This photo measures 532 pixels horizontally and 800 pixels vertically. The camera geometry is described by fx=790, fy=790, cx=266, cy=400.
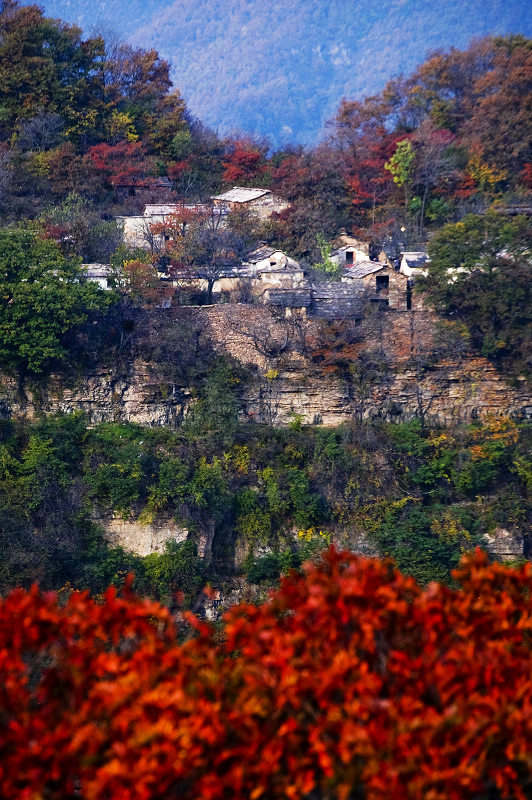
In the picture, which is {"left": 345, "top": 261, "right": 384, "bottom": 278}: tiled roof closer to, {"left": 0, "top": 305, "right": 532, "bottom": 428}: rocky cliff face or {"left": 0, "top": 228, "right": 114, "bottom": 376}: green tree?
{"left": 0, "top": 305, "right": 532, "bottom": 428}: rocky cliff face

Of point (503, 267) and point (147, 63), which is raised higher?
point (147, 63)

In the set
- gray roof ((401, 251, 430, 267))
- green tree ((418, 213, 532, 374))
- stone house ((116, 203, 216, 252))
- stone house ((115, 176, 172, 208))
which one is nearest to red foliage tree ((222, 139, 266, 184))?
stone house ((115, 176, 172, 208))

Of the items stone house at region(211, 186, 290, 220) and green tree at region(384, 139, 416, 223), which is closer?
stone house at region(211, 186, 290, 220)

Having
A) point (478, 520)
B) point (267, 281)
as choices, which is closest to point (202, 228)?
point (267, 281)

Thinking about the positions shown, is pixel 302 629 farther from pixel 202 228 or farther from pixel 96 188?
pixel 96 188

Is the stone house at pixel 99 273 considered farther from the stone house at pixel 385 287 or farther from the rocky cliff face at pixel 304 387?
the stone house at pixel 385 287

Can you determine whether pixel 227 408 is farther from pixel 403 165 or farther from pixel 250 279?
pixel 403 165
